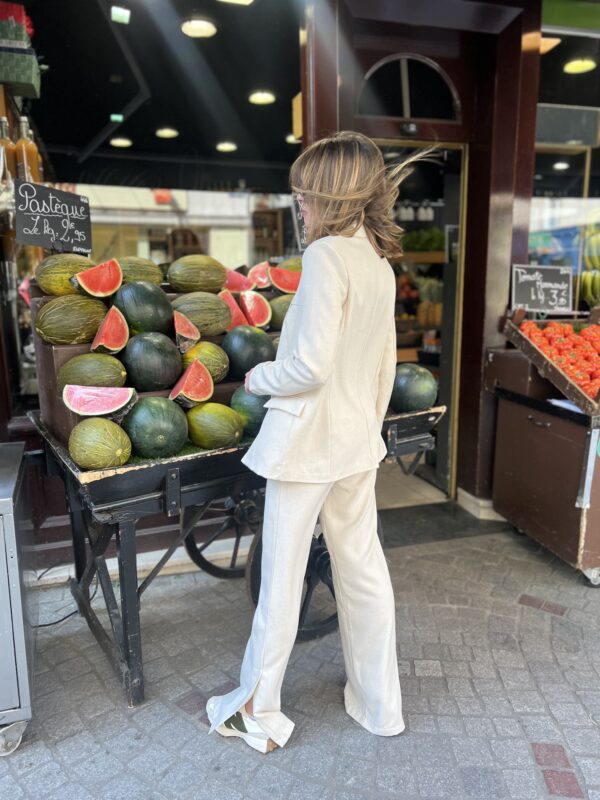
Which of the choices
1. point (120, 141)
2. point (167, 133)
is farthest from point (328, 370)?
point (120, 141)

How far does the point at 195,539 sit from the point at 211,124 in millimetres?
7175

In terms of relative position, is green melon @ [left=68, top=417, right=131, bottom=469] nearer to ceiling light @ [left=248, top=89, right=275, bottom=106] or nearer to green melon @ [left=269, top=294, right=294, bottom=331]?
green melon @ [left=269, top=294, right=294, bottom=331]

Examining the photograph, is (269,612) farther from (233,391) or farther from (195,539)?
(195,539)

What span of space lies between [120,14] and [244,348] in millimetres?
3967

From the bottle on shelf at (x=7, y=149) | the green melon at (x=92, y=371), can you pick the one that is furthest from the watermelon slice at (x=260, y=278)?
the bottle on shelf at (x=7, y=149)

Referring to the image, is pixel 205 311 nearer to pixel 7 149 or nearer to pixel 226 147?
pixel 7 149

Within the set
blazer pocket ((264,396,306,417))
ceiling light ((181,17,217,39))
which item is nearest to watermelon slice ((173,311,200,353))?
blazer pocket ((264,396,306,417))

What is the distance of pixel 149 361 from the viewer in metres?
2.54

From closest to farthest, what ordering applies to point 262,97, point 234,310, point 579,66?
point 234,310, point 579,66, point 262,97

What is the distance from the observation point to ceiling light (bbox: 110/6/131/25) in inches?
194

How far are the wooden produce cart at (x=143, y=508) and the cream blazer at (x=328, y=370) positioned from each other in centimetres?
39

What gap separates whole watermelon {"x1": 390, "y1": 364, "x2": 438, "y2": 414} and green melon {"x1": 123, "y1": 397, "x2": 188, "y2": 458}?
114 cm

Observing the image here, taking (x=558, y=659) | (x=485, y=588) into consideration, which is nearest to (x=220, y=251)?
(x=485, y=588)

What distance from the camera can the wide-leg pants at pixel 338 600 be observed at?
2229 millimetres
